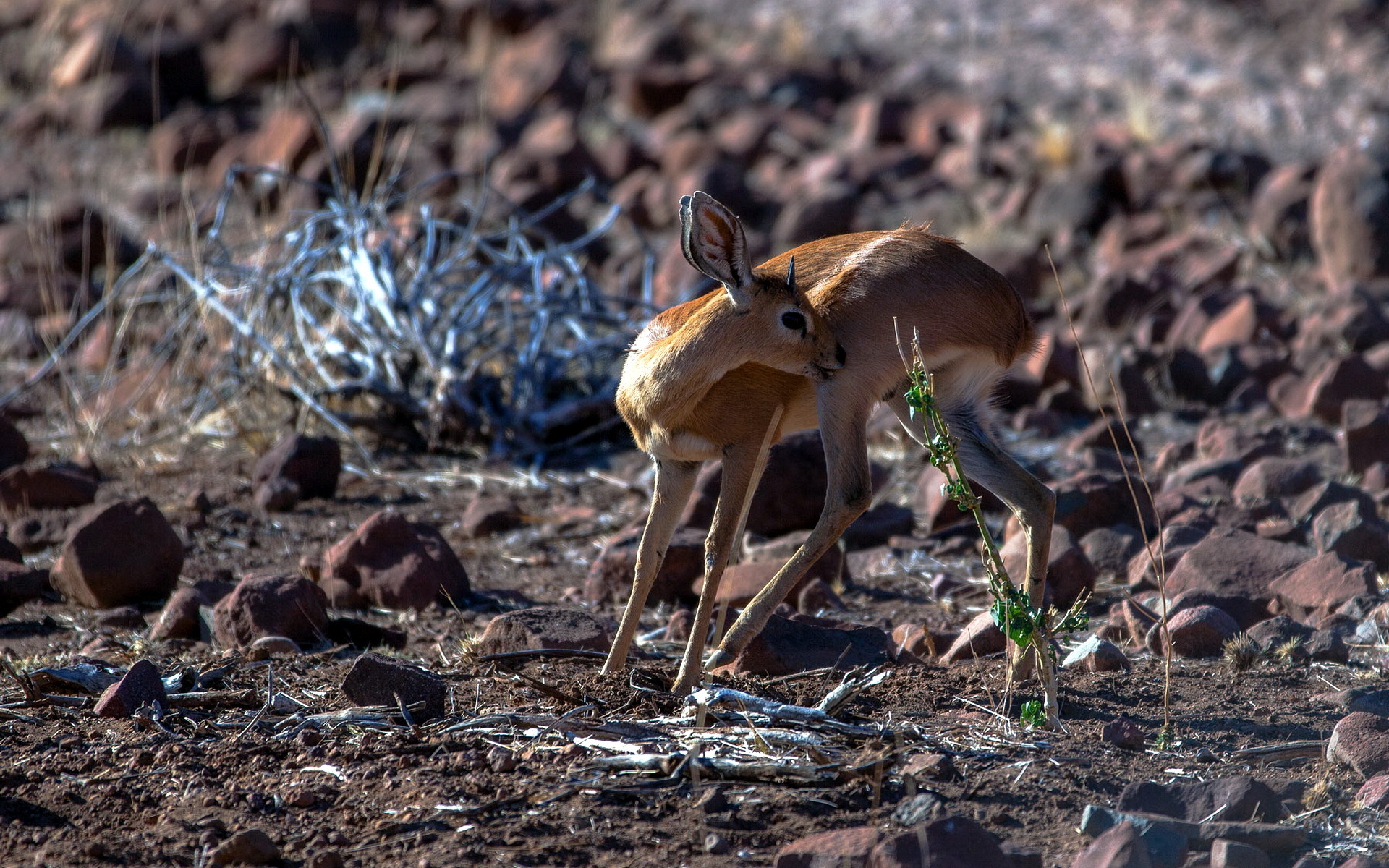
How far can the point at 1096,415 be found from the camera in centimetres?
754

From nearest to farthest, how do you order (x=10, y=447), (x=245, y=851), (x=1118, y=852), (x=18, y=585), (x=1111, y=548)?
(x=1118, y=852)
(x=245, y=851)
(x=18, y=585)
(x=1111, y=548)
(x=10, y=447)

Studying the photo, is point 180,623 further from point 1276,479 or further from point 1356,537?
point 1276,479

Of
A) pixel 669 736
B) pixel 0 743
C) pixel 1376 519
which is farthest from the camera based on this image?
pixel 1376 519

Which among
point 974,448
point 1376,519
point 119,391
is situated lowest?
point 119,391

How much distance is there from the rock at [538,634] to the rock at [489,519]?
5.87ft

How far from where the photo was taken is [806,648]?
4.41 metres

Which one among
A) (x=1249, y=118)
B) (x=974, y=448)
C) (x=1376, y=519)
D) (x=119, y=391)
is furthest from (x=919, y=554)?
(x=1249, y=118)

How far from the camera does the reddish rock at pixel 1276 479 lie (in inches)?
234

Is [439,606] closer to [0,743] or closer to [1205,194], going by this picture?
[0,743]

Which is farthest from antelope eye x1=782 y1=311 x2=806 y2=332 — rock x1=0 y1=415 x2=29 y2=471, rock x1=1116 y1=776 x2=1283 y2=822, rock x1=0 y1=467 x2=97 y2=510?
rock x1=0 y1=415 x2=29 y2=471

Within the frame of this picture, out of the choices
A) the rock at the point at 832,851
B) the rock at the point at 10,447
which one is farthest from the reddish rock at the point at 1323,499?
the rock at the point at 10,447

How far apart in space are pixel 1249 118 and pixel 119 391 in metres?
8.93

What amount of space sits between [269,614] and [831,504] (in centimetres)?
192

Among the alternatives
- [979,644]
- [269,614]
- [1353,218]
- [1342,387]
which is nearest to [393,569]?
[269,614]
